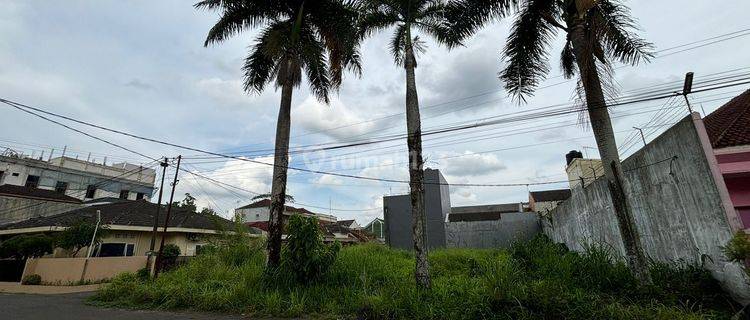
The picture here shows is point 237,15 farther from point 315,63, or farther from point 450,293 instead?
point 450,293

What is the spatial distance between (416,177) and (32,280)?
19420 mm

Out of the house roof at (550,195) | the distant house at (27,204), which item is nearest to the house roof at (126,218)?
the distant house at (27,204)

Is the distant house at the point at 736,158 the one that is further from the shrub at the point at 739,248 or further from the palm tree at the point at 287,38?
the palm tree at the point at 287,38

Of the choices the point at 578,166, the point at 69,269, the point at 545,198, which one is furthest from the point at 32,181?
the point at 545,198

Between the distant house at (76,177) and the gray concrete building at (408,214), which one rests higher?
the distant house at (76,177)

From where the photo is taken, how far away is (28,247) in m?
16.3

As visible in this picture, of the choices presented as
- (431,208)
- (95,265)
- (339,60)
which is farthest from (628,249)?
(95,265)

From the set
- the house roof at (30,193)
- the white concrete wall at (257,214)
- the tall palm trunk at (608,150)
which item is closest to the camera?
the tall palm trunk at (608,150)

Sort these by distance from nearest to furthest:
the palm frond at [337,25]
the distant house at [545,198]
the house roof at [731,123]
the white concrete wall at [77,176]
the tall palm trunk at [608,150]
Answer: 1. the tall palm trunk at [608,150]
2. the house roof at [731,123]
3. the palm frond at [337,25]
4. the white concrete wall at [77,176]
5. the distant house at [545,198]

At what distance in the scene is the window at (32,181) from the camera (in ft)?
95.0

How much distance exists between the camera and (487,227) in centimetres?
2102

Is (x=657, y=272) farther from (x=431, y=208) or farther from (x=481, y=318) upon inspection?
(x=431, y=208)

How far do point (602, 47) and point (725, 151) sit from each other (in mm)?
4456

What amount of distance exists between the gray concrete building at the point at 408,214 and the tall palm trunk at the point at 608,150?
613 inches
